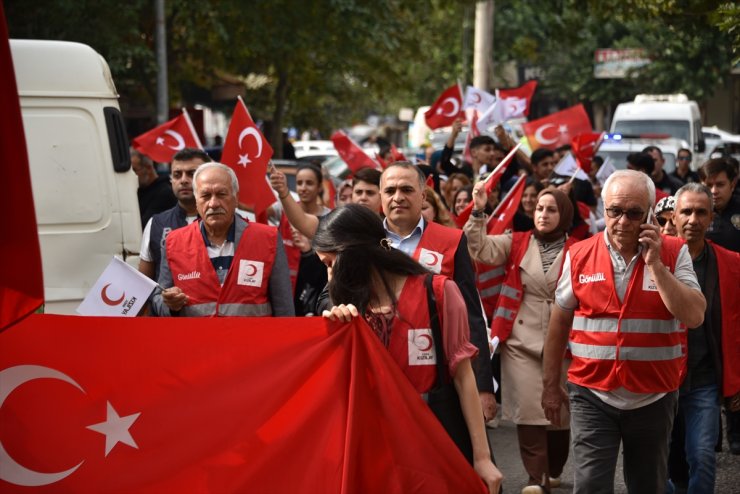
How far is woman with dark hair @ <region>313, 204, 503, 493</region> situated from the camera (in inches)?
176

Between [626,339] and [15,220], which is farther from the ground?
[15,220]

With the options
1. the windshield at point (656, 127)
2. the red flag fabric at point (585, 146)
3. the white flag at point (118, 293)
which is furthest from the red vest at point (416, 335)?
the windshield at point (656, 127)

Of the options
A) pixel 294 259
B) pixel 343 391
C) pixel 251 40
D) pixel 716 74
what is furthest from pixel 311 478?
pixel 716 74

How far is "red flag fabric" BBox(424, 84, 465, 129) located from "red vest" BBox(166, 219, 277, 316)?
32.3ft

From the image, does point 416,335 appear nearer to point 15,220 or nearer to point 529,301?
point 15,220

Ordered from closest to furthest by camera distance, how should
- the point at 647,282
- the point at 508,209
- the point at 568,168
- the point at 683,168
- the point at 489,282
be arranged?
the point at 647,282 < the point at 489,282 < the point at 508,209 < the point at 568,168 < the point at 683,168

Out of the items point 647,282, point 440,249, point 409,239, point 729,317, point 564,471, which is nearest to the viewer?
point 647,282

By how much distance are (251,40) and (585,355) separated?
18021 millimetres

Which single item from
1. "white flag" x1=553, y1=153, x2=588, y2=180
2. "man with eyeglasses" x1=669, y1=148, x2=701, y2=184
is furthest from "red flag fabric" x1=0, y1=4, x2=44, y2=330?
"man with eyeglasses" x1=669, y1=148, x2=701, y2=184

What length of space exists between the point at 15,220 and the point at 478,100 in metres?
12.9

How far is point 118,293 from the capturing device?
20.5 ft

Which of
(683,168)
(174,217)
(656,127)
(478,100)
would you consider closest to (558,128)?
(478,100)

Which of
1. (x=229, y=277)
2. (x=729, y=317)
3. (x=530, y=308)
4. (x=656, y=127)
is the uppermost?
(x=229, y=277)

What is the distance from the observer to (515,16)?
4669 cm
